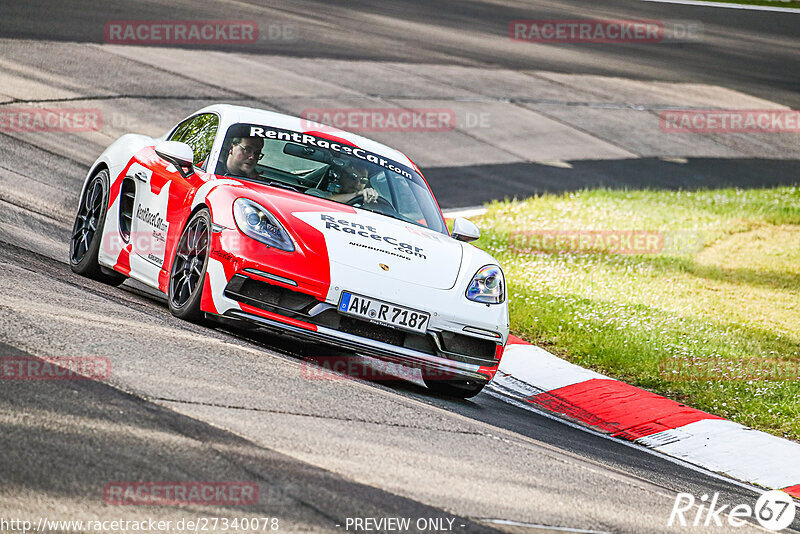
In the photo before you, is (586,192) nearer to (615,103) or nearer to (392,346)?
(615,103)

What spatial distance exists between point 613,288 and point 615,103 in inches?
472

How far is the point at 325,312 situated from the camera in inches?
257

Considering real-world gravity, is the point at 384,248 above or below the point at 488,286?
above

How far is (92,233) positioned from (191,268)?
1.83 metres

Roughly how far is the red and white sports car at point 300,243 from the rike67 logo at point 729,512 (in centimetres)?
177

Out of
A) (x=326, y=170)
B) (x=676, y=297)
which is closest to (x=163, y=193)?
(x=326, y=170)

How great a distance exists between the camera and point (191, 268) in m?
6.95

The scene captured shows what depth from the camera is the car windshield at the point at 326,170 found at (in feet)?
25.2

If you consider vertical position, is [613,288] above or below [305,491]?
below

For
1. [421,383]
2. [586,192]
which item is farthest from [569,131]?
[421,383]
